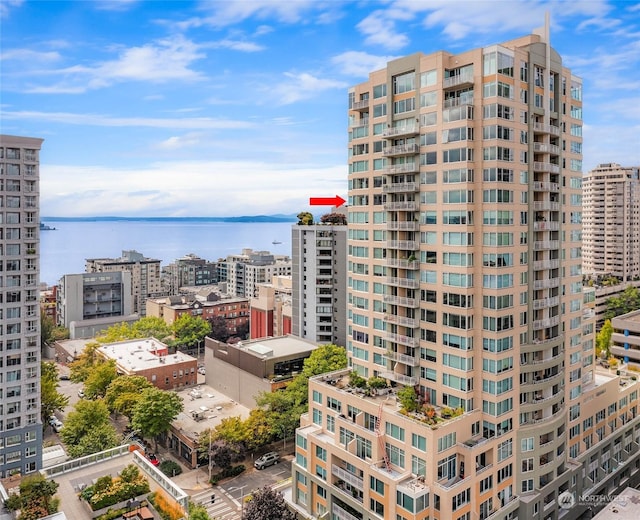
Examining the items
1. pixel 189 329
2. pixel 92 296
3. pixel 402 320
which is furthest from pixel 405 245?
pixel 92 296

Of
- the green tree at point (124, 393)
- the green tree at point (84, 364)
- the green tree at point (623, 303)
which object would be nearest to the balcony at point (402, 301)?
the green tree at point (124, 393)

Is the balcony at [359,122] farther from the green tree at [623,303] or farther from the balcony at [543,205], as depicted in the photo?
the green tree at [623,303]

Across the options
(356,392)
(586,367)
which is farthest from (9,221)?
(586,367)

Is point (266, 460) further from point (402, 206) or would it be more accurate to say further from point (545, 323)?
point (545, 323)

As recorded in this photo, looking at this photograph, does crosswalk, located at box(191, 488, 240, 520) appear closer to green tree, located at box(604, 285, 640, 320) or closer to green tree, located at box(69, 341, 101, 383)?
green tree, located at box(69, 341, 101, 383)

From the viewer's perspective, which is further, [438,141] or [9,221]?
[9,221]

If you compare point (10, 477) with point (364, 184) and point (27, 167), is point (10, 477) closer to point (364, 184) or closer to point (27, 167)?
point (27, 167)
